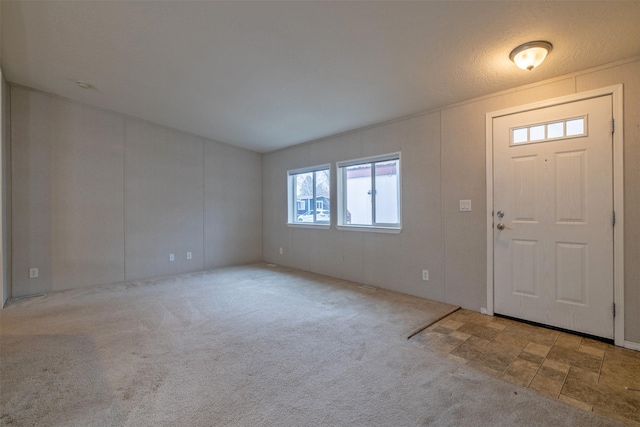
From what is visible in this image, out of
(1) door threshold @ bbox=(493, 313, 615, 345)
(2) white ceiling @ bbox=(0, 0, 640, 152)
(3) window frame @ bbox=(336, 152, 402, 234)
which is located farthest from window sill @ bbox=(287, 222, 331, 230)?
(1) door threshold @ bbox=(493, 313, 615, 345)

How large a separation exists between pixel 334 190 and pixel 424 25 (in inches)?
114

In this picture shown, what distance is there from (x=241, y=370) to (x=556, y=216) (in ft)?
10.1

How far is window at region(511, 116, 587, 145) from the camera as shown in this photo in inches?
99.5

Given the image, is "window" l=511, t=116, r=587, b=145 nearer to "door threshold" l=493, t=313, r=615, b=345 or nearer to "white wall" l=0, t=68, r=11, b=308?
"door threshold" l=493, t=313, r=615, b=345

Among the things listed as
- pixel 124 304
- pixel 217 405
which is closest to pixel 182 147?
pixel 124 304

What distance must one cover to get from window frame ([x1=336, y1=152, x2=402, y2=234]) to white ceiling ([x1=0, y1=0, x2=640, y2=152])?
65 cm

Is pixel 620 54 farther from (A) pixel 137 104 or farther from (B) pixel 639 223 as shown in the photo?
(A) pixel 137 104

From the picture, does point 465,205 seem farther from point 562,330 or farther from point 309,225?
point 309,225

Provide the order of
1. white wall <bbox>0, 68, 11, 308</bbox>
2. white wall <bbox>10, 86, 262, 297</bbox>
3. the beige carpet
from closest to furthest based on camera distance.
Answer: the beige carpet, white wall <bbox>0, 68, 11, 308</bbox>, white wall <bbox>10, 86, 262, 297</bbox>

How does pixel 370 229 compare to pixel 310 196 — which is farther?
pixel 310 196

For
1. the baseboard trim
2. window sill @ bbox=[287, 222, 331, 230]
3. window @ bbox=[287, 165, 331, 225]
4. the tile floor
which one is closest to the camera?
the tile floor

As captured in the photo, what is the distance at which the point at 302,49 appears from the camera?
2.44 meters

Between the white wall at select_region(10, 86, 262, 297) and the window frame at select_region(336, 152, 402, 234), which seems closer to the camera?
the white wall at select_region(10, 86, 262, 297)

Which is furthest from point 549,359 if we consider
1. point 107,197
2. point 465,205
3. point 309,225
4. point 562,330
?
point 107,197
